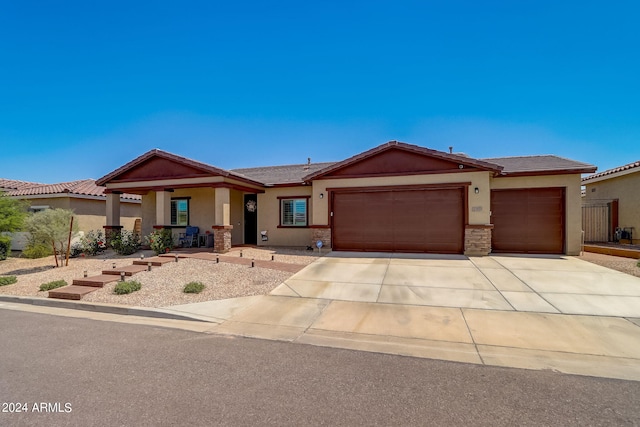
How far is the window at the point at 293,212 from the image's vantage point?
1535 centimetres

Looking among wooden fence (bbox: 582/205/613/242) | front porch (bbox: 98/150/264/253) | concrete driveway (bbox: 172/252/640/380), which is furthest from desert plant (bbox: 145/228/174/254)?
wooden fence (bbox: 582/205/613/242)

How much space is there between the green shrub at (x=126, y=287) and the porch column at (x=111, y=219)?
8937 millimetres

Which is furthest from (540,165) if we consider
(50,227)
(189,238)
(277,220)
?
(50,227)

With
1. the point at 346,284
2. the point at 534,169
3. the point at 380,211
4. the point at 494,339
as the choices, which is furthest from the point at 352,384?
the point at 534,169

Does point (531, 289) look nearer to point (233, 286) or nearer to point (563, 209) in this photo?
point (563, 209)

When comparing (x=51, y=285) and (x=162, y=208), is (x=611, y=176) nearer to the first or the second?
(x=162, y=208)

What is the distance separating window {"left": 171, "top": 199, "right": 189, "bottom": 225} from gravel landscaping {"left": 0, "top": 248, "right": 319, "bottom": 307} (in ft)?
13.2

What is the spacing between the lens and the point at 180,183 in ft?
47.0

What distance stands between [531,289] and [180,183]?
543 inches

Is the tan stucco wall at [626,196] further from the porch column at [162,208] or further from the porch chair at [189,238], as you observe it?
the porch column at [162,208]

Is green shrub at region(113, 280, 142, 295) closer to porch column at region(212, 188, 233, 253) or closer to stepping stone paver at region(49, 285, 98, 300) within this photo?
stepping stone paver at region(49, 285, 98, 300)

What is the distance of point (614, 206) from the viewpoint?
15.8m

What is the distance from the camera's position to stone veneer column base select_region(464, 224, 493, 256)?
1209cm

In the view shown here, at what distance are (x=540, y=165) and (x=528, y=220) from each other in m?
2.54
